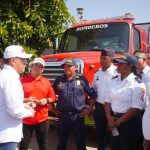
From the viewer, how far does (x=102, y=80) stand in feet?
15.3

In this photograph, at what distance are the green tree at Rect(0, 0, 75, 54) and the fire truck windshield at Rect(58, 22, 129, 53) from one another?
1.88 meters

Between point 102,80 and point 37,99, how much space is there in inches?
42.8

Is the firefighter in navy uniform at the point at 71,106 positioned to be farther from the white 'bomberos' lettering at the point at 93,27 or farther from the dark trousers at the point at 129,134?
the white 'bomberos' lettering at the point at 93,27

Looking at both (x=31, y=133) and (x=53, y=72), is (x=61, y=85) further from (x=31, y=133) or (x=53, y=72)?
(x=53, y=72)

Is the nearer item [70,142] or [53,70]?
[70,142]

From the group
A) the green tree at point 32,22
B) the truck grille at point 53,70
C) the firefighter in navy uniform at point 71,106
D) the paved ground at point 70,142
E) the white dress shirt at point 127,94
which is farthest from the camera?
the green tree at point 32,22

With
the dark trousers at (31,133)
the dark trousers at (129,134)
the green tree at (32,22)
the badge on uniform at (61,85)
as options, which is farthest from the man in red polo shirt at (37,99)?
the green tree at (32,22)

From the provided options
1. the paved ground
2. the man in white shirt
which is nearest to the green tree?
the paved ground

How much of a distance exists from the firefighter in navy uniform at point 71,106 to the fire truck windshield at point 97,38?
1834mm

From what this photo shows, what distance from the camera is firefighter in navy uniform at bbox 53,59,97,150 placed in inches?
175

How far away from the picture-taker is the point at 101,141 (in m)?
4.70

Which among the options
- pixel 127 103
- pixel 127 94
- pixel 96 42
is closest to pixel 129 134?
pixel 127 103

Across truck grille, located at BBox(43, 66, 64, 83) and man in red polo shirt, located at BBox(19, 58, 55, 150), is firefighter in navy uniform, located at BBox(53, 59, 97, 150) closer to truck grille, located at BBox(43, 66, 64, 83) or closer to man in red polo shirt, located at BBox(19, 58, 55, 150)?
man in red polo shirt, located at BBox(19, 58, 55, 150)

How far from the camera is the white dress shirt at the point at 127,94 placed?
344 cm
